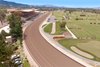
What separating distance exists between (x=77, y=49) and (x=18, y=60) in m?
16.3

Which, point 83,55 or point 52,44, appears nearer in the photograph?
point 83,55

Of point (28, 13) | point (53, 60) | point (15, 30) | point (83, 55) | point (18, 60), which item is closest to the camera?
point (18, 60)

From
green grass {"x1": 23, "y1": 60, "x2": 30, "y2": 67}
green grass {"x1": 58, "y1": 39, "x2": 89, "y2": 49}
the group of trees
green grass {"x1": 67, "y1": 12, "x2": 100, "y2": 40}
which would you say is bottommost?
green grass {"x1": 67, "y1": 12, "x2": 100, "y2": 40}

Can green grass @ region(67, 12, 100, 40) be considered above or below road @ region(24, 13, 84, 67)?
below

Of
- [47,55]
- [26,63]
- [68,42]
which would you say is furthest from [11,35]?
[26,63]

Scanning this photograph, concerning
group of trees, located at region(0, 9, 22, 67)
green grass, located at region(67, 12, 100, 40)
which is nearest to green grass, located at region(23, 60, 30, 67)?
group of trees, located at region(0, 9, 22, 67)

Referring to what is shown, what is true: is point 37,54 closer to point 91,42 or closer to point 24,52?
point 24,52

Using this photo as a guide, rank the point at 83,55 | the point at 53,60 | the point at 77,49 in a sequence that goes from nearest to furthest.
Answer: the point at 53,60
the point at 83,55
the point at 77,49

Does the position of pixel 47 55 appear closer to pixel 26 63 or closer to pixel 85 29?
pixel 26 63

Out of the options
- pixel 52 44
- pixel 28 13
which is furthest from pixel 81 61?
pixel 28 13

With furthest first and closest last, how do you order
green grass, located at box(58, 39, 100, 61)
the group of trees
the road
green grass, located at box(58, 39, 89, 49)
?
green grass, located at box(58, 39, 89, 49) → green grass, located at box(58, 39, 100, 61) → the road → the group of trees

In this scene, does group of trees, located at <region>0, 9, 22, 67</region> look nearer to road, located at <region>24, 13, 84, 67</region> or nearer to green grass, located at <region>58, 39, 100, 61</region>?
road, located at <region>24, 13, 84, 67</region>

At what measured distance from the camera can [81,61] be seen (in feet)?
137

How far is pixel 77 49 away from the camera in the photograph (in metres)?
52.9
